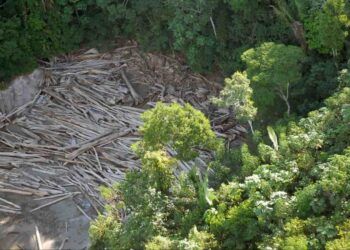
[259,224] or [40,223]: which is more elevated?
[259,224]

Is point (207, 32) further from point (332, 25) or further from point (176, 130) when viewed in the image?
point (176, 130)

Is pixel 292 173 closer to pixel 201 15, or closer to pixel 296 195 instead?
pixel 296 195

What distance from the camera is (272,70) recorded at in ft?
24.0

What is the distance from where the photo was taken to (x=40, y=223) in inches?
302

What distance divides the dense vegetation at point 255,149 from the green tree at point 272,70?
0.05 feet

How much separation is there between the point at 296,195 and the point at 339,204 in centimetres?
49

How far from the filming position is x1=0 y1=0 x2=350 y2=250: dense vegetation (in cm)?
570

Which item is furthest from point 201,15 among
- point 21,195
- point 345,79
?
point 21,195

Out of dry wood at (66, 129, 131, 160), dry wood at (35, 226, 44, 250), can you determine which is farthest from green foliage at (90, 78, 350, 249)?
dry wood at (66, 129, 131, 160)

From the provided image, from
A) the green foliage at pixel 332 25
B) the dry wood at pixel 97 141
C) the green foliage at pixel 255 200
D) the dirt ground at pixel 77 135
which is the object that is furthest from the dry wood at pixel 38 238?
the green foliage at pixel 332 25

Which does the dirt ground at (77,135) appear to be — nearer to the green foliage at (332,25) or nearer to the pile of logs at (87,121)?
the pile of logs at (87,121)

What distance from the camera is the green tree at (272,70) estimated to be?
7.27 meters

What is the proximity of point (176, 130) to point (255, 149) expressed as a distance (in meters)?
1.82

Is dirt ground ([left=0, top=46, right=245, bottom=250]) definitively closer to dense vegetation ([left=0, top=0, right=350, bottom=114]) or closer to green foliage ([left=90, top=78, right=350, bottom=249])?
dense vegetation ([left=0, top=0, right=350, bottom=114])
